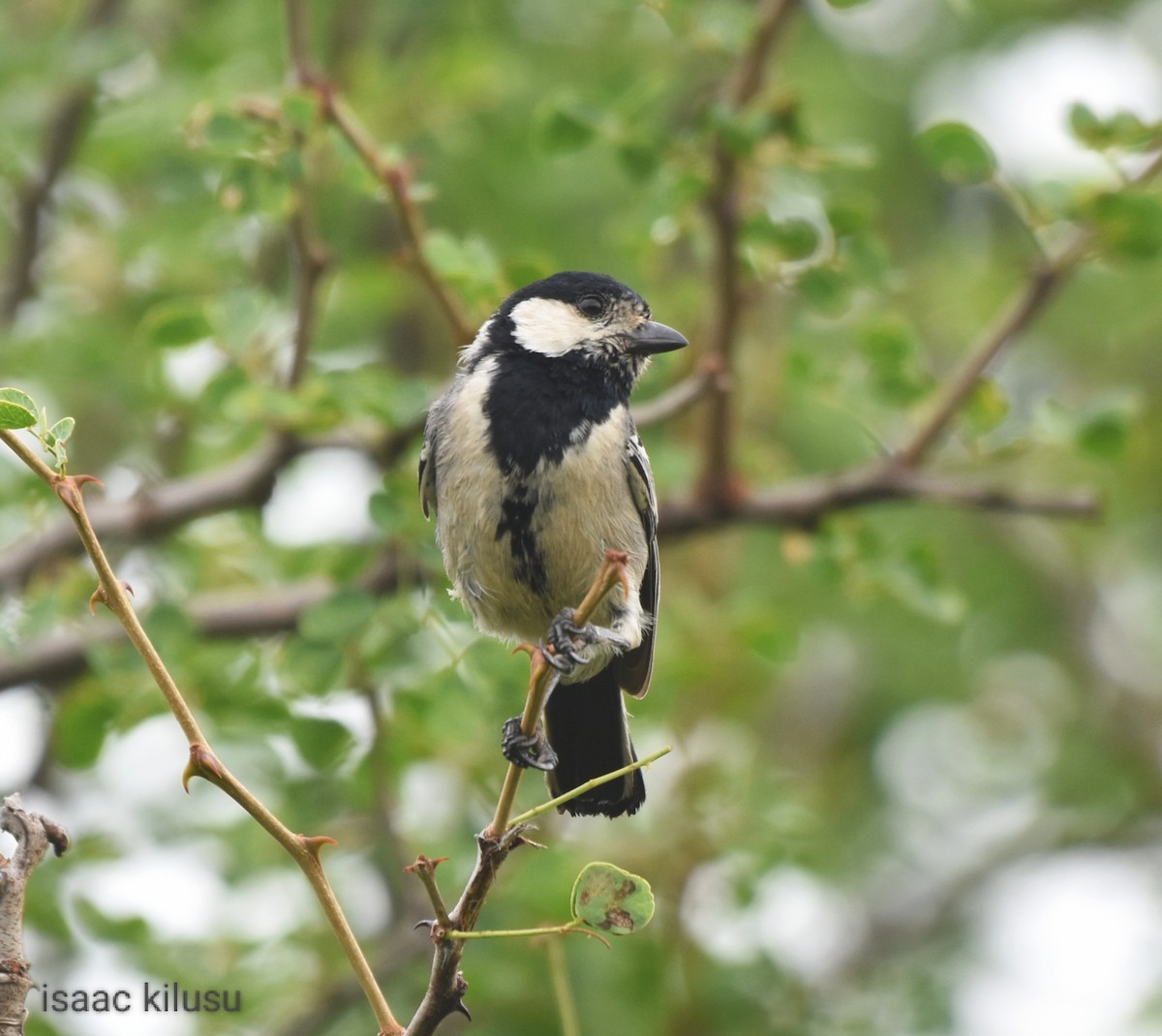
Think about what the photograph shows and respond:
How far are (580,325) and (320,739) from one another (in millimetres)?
1291

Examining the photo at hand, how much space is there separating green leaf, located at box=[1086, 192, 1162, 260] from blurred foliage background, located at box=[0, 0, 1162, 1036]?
0.01m

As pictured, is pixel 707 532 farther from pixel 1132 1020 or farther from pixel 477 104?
pixel 1132 1020

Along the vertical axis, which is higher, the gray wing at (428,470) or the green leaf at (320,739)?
the gray wing at (428,470)

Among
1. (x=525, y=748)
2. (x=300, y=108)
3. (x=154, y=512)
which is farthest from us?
(x=154, y=512)

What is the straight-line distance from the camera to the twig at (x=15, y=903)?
1954mm

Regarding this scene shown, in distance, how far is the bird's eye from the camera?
3607 mm

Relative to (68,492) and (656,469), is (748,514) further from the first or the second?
(68,492)

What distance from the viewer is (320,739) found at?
393 centimetres

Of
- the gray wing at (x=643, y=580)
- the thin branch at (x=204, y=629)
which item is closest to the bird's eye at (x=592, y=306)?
the gray wing at (x=643, y=580)

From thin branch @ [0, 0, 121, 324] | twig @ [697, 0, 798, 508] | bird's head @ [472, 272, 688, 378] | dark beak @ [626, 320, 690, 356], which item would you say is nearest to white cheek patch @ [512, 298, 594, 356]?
bird's head @ [472, 272, 688, 378]

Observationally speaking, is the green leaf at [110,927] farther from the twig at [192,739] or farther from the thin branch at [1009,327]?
the thin branch at [1009,327]

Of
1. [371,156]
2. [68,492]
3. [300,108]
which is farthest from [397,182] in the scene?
[68,492]

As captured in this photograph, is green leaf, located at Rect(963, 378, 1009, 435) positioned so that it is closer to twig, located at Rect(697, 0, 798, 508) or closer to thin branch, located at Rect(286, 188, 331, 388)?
twig, located at Rect(697, 0, 798, 508)

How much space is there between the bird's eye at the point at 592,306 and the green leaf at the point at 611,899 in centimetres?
176
